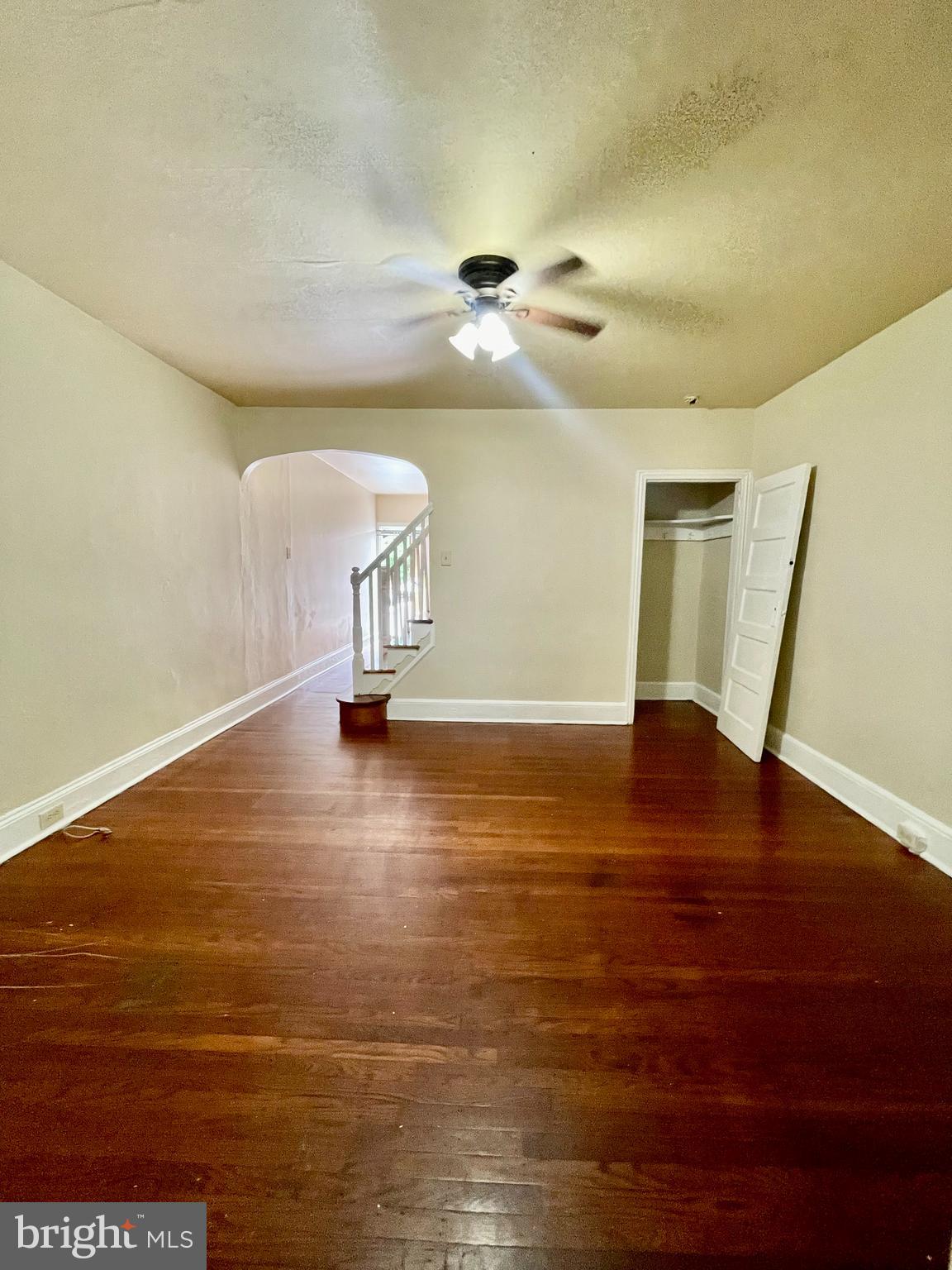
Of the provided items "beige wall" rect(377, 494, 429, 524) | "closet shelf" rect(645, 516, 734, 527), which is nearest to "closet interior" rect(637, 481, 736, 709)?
"closet shelf" rect(645, 516, 734, 527)

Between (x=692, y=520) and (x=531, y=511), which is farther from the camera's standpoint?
(x=692, y=520)

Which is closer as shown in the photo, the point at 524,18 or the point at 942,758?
the point at 524,18

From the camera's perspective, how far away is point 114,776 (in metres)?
2.65

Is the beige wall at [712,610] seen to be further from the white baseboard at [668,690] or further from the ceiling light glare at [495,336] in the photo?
the ceiling light glare at [495,336]

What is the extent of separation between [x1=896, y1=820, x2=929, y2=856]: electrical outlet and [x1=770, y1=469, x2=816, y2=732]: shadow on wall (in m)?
1.03

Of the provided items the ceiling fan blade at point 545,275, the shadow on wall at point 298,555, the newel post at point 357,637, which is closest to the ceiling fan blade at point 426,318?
the ceiling fan blade at point 545,275

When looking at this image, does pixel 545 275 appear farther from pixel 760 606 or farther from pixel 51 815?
pixel 51 815

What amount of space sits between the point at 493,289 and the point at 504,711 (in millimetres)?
2880

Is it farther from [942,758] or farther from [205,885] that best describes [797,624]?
[205,885]

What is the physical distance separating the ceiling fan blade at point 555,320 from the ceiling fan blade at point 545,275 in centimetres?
8

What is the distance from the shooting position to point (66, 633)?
2350 millimetres

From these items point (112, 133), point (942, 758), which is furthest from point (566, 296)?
point (942, 758)

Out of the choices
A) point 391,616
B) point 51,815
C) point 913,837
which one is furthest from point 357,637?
point 913,837

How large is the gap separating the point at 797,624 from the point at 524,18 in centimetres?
306
